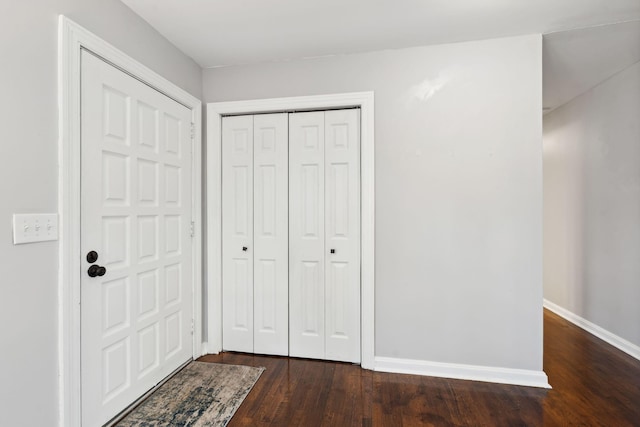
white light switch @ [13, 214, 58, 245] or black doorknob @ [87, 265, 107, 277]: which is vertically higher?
white light switch @ [13, 214, 58, 245]

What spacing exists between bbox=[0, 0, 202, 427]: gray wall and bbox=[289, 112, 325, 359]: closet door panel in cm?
149

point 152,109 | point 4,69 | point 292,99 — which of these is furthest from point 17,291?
point 292,99

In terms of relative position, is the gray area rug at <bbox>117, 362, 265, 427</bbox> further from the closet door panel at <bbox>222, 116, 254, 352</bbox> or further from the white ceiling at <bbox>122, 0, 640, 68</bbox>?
the white ceiling at <bbox>122, 0, 640, 68</bbox>

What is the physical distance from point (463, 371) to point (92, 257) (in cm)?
255

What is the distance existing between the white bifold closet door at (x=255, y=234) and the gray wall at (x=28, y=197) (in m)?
1.26

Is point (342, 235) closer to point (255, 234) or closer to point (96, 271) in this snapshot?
point (255, 234)

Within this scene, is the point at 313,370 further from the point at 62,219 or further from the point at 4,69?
the point at 4,69

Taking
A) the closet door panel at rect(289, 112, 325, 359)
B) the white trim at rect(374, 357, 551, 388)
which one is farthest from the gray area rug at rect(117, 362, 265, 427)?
the white trim at rect(374, 357, 551, 388)

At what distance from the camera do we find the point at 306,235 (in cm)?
251

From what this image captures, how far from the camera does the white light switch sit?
1.29 metres

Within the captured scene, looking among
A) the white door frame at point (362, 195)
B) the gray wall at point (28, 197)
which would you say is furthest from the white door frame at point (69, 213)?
the white door frame at point (362, 195)

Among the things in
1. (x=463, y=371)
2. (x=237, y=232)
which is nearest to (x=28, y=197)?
(x=237, y=232)

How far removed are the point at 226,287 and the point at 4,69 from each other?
6.37 feet

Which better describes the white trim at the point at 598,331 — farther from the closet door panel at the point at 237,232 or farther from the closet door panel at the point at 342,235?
the closet door panel at the point at 237,232
